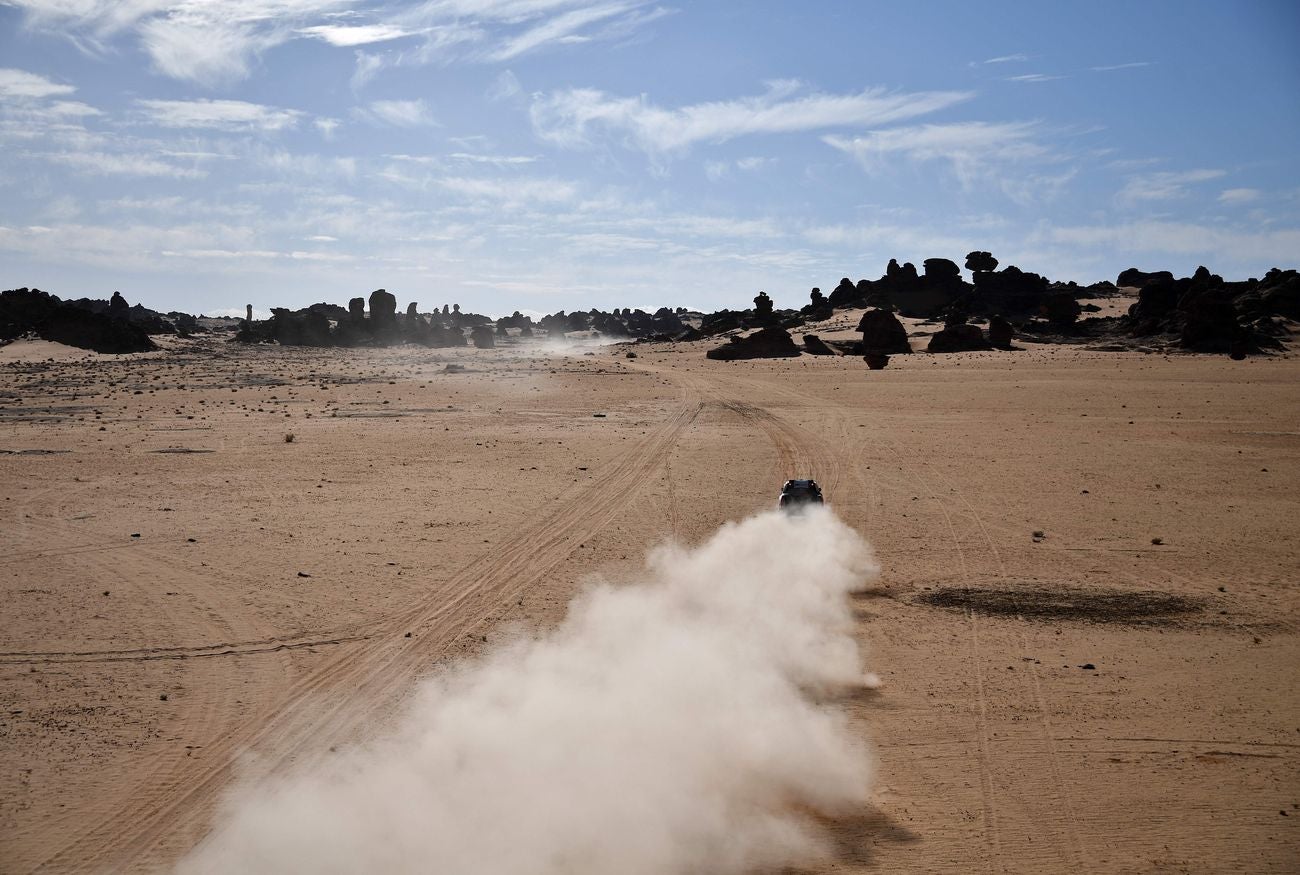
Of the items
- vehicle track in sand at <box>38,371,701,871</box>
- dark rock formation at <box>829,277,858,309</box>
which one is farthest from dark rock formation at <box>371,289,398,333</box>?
vehicle track in sand at <box>38,371,701,871</box>

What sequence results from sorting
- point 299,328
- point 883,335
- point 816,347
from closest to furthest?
point 883,335, point 816,347, point 299,328

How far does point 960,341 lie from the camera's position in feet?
238

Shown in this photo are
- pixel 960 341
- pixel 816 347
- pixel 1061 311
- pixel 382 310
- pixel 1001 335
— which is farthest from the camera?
pixel 382 310

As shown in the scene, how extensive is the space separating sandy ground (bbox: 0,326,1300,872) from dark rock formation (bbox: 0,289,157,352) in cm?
4921

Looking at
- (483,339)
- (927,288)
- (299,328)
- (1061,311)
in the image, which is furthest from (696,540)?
(299,328)

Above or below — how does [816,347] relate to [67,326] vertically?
below

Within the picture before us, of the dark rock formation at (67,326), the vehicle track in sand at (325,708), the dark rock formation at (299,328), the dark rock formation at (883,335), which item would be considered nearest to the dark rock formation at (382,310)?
the dark rock formation at (299,328)

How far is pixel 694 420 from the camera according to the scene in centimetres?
4009

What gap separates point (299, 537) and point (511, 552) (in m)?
4.65

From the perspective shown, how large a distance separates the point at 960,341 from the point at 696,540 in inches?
2315

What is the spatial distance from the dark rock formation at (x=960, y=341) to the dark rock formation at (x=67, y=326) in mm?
67204

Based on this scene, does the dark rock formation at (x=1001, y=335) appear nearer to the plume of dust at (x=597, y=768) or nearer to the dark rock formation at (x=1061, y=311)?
the dark rock formation at (x=1061, y=311)

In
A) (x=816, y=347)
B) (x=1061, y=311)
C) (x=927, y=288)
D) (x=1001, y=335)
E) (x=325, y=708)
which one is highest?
(x=927, y=288)

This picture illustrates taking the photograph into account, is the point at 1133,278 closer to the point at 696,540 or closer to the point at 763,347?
the point at 763,347
